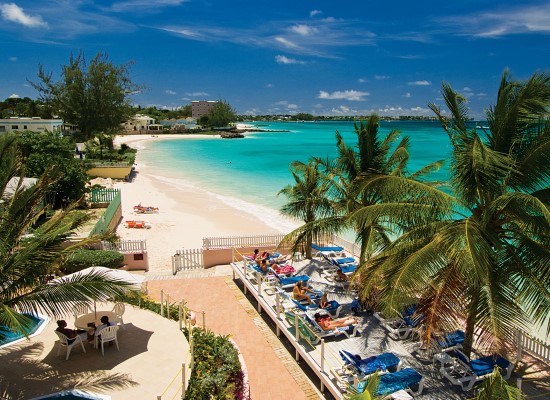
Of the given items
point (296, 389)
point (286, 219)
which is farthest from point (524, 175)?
point (286, 219)

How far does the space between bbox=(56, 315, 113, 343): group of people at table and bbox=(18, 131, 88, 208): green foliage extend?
13872mm

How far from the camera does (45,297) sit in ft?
21.2

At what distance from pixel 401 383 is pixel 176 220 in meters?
20.4

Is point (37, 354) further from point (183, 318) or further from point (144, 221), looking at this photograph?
point (144, 221)

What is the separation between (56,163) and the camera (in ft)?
66.5

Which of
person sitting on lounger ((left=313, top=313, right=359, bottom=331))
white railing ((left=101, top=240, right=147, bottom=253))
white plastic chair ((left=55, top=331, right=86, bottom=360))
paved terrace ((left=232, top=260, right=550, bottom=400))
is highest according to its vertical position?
white plastic chair ((left=55, top=331, right=86, bottom=360))

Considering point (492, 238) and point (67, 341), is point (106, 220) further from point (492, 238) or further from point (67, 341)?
point (492, 238)

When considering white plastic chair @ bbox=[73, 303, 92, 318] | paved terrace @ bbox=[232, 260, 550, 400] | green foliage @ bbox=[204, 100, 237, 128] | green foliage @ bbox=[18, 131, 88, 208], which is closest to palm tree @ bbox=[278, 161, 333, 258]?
paved terrace @ bbox=[232, 260, 550, 400]

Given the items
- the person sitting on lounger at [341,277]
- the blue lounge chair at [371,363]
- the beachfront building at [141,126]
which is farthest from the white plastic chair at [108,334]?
the beachfront building at [141,126]

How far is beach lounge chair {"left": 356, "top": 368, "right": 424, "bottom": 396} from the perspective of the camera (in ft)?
25.3

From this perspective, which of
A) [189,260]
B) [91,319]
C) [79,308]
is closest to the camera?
[79,308]

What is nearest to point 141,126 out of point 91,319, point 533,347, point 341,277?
point 341,277

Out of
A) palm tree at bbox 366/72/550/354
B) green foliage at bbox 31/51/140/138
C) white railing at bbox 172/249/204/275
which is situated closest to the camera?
palm tree at bbox 366/72/550/354

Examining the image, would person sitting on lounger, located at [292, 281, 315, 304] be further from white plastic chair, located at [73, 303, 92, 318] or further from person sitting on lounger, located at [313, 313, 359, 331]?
white plastic chair, located at [73, 303, 92, 318]
